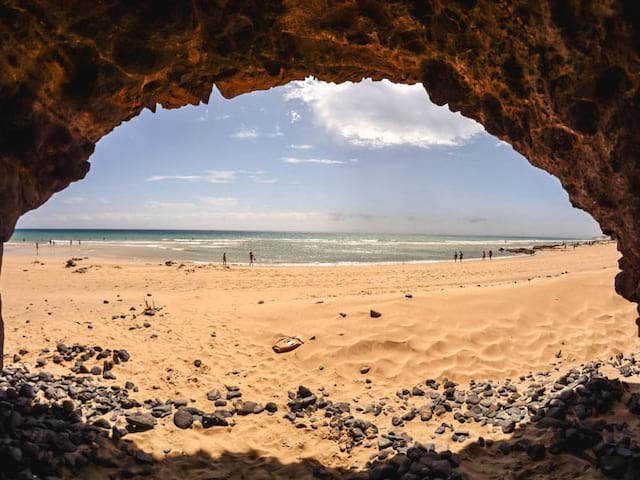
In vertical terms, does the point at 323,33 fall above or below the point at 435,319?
above

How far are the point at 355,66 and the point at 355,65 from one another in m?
0.07

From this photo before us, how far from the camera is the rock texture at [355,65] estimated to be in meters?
4.25

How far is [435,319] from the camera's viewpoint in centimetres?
1193

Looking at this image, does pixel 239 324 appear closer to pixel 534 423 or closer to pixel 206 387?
pixel 206 387

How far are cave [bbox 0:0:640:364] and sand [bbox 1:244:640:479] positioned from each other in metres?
4.27

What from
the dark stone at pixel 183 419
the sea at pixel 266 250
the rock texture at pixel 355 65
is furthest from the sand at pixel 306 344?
the sea at pixel 266 250

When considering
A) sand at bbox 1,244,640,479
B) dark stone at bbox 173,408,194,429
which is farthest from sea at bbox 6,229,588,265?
dark stone at bbox 173,408,194,429

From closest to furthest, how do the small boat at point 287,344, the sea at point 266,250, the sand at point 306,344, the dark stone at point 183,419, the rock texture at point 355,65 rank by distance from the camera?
the rock texture at point 355,65
the sand at point 306,344
the dark stone at point 183,419
the small boat at point 287,344
the sea at point 266,250

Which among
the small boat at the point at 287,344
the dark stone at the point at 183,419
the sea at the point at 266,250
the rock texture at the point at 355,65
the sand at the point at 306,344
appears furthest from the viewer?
the sea at the point at 266,250

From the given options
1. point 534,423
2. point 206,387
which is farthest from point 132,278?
point 534,423

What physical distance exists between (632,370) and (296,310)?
8.95m

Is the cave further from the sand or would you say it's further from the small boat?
the small boat

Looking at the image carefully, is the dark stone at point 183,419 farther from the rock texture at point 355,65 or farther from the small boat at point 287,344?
the rock texture at point 355,65

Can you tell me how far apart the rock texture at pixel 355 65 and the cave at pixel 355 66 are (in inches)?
0.6
